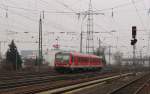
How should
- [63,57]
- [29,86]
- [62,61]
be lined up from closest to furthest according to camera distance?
[29,86] → [62,61] → [63,57]

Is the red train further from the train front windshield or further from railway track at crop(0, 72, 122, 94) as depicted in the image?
railway track at crop(0, 72, 122, 94)

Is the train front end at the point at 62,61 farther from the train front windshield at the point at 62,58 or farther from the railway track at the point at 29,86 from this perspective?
the railway track at the point at 29,86

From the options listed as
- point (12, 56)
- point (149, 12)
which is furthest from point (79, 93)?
point (12, 56)

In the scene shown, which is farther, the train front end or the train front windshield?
the train front windshield

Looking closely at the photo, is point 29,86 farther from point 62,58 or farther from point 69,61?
point 62,58

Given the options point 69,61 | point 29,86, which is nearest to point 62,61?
point 69,61

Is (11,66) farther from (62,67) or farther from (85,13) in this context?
(85,13)

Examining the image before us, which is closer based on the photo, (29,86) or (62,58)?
(29,86)

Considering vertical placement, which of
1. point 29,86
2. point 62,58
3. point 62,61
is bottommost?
point 29,86

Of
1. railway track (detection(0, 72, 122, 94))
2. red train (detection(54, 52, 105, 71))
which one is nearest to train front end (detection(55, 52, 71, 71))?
red train (detection(54, 52, 105, 71))

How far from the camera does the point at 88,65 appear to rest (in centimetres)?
5812

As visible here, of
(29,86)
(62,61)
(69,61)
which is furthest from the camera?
(62,61)

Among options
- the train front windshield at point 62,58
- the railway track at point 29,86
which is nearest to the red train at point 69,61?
the train front windshield at point 62,58

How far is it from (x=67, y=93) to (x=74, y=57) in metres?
27.9
